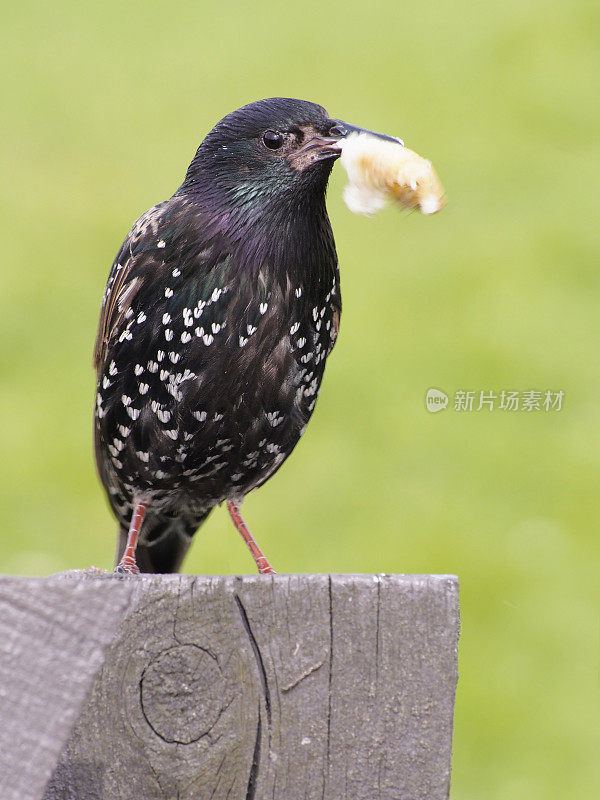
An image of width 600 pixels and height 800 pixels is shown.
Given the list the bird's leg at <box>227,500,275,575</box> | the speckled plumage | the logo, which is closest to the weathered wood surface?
the speckled plumage

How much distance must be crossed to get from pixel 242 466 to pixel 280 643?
1165 mm

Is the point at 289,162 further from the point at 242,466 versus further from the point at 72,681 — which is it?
the point at 72,681

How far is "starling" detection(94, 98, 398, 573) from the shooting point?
241 cm

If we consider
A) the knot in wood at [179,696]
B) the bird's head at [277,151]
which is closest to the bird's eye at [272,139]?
the bird's head at [277,151]

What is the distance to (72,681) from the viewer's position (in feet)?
4.17

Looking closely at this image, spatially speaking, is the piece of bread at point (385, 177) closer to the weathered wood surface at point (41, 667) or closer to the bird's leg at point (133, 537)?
the bird's leg at point (133, 537)

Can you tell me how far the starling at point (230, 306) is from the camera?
2406 mm

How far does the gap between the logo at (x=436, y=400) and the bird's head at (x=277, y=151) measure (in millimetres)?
2011

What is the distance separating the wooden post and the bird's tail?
60.2 inches

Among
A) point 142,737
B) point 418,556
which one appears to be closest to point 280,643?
point 142,737

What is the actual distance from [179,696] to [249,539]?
50.9 inches

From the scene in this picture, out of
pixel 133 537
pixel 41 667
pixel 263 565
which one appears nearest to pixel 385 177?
pixel 263 565

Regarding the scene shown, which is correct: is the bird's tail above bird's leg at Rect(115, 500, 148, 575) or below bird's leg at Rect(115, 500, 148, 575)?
above

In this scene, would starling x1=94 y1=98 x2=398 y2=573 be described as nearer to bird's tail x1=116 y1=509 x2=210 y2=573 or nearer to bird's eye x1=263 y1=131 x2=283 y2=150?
bird's eye x1=263 y1=131 x2=283 y2=150
